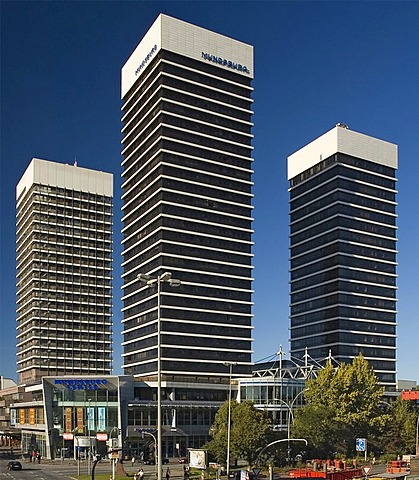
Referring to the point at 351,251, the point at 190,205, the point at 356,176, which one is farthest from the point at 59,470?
the point at 356,176

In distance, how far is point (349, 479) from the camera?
231 ft

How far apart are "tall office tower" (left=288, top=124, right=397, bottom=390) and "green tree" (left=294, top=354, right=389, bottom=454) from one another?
65.4m

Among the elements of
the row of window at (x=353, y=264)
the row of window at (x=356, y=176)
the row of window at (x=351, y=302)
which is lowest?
the row of window at (x=351, y=302)

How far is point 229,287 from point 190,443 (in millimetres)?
34258

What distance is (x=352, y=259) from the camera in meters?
188

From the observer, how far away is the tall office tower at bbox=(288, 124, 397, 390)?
185 metres

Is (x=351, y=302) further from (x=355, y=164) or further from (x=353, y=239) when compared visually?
(x=355, y=164)

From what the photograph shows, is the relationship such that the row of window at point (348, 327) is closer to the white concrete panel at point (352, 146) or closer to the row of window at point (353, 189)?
the row of window at point (353, 189)

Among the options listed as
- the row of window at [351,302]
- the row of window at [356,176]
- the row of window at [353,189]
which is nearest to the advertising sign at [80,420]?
the row of window at [351,302]

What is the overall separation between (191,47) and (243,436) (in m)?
99.4

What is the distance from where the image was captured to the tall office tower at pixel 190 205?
14875cm

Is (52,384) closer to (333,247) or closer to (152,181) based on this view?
(152,181)

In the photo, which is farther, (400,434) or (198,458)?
(400,434)

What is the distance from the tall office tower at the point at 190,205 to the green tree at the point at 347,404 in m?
39.1
